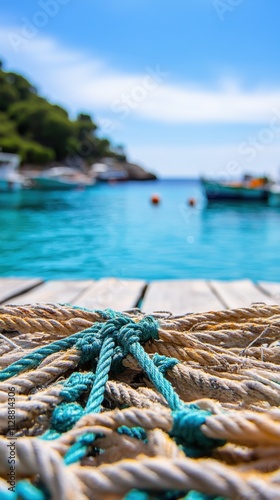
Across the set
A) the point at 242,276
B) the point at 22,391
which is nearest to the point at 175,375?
the point at 22,391

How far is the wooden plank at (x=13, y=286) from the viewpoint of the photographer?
2.99 metres

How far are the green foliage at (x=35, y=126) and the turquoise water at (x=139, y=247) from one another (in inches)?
1396

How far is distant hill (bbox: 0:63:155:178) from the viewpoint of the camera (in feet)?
181

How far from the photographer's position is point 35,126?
60188mm

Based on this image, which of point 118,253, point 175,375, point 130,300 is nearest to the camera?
point 175,375

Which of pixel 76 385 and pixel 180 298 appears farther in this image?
pixel 180 298

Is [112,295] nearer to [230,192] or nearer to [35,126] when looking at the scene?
[230,192]

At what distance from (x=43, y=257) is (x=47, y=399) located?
941 cm

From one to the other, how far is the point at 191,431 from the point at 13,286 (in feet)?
8.63

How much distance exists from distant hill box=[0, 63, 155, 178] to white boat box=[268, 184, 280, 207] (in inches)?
1319

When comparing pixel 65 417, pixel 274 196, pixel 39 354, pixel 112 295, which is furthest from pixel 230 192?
pixel 65 417

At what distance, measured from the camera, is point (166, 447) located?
94cm

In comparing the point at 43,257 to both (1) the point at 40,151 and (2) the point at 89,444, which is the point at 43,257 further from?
(1) the point at 40,151

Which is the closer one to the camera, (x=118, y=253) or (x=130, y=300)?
(x=130, y=300)
